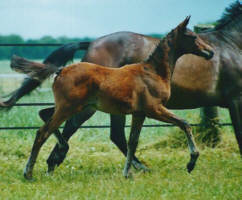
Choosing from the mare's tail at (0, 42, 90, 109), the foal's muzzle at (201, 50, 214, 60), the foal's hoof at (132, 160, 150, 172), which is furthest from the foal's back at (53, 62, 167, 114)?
the foal's hoof at (132, 160, 150, 172)

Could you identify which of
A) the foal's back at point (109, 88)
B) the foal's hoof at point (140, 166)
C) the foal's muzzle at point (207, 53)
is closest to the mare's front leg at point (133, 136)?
the foal's back at point (109, 88)

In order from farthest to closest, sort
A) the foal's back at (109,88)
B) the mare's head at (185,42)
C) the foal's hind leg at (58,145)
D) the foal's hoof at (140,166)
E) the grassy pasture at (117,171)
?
the foal's hoof at (140,166) < the foal's hind leg at (58,145) < the mare's head at (185,42) < the foal's back at (109,88) < the grassy pasture at (117,171)

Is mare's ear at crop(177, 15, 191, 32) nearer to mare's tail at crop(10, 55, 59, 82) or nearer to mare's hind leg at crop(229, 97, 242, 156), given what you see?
mare's hind leg at crop(229, 97, 242, 156)

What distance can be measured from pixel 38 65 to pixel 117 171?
159 centimetres

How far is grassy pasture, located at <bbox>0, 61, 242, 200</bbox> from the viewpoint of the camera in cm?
454

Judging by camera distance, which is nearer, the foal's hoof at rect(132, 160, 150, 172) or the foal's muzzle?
the foal's muzzle

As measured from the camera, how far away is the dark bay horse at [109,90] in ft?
16.0

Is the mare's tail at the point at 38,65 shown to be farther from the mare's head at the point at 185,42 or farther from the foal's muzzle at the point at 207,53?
the foal's muzzle at the point at 207,53

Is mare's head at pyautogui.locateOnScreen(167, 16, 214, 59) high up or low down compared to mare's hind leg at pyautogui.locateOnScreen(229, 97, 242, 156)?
up

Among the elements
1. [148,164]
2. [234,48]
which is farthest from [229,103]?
[148,164]

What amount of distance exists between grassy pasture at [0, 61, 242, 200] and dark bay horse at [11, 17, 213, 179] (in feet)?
1.12

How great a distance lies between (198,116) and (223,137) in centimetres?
54

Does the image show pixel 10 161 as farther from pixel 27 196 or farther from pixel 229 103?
pixel 229 103

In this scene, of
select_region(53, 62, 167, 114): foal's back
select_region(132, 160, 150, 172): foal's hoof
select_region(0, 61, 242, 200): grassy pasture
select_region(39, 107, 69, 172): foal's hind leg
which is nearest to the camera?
select_region(0, 61, 242, 200): grassy pasture
